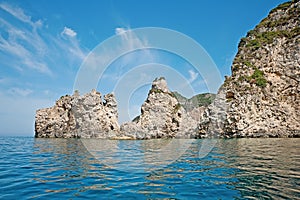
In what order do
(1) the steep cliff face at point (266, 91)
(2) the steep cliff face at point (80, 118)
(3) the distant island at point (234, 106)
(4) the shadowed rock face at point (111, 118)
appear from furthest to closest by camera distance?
(2) the steep cliff face at point (80, 118), (4) the shadowed rock face at point (111, 118), (3) the distant island at point (234, 106), (1) the steep cliff face at point (266, 91)

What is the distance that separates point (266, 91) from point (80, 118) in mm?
55159

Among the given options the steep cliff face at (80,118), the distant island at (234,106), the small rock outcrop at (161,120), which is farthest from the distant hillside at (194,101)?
the steep cliff face at (80,118)

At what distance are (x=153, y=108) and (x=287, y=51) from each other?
4038 cm

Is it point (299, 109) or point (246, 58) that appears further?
point (246, 58)

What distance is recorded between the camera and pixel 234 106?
204 ft

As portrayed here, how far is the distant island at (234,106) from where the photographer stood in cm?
6019

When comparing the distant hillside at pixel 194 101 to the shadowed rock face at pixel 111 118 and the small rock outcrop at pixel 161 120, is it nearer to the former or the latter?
the shadowed rock face at pixel 111 118

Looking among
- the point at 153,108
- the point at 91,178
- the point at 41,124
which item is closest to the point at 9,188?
the point at 91,178

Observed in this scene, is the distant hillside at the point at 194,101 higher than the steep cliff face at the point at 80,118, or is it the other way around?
the distant hillside at the point at 194,101

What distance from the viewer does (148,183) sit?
10391 millimetres

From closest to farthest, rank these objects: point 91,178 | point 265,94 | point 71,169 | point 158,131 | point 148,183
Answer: point 148,183 → point 91,178 → point 71,169 → point 265,94 → point 158,131

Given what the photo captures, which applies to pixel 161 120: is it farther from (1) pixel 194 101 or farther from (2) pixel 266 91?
(2) pixel 266 91

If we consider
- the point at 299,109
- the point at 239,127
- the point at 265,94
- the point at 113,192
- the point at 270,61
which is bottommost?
the point at 113,192

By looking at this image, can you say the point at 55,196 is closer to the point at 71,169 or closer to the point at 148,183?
the point at 148,183
